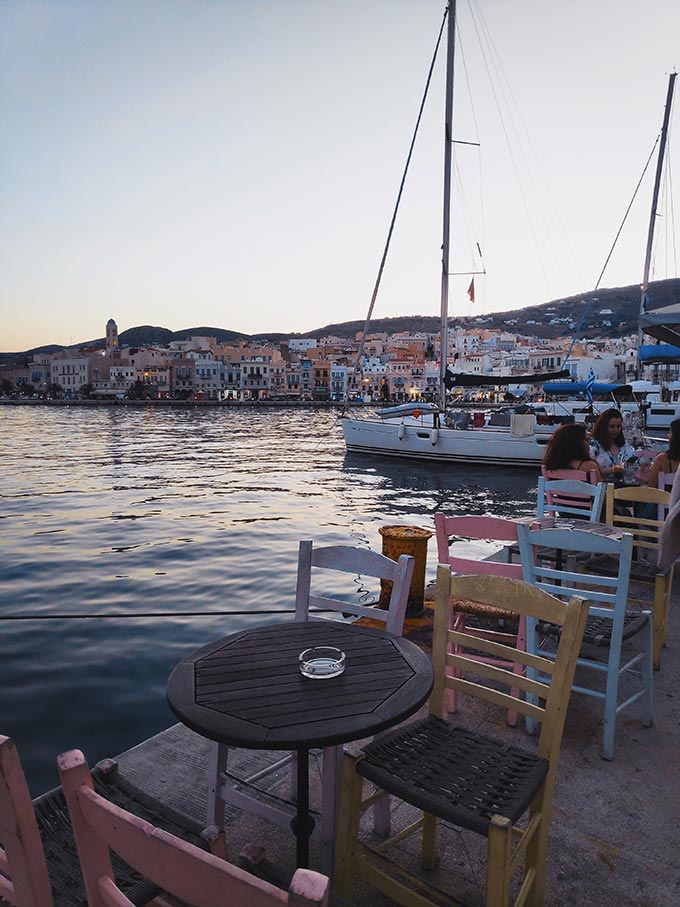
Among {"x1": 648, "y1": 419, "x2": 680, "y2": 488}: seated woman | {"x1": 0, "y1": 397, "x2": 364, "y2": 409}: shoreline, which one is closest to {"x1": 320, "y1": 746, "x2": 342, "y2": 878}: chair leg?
{"x1": 648, "y1": 419, "x2": 680, "y2": 488}: seated woman

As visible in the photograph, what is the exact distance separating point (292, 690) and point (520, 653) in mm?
799

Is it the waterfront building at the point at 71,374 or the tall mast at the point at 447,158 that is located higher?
the tall mast at the point at 447,158

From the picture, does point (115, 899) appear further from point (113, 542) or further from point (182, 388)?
point (182, 388)

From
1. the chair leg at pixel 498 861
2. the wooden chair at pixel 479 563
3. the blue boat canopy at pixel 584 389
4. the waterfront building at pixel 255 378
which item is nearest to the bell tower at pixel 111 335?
the waterfront building at pixel 255 378

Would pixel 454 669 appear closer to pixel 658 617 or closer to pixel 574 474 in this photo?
pixel 658 617

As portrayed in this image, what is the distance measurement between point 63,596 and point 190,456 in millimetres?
21176

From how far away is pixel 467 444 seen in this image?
21.8 metres

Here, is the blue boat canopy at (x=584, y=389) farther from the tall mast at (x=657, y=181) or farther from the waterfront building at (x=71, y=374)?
the waterfront building at (x=71, y=374)

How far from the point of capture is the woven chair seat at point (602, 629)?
3.08 meters

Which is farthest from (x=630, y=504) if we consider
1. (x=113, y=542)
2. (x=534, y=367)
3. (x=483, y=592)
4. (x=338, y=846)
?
(x=534, y=367)

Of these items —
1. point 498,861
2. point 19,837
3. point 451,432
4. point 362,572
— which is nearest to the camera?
point 19,837

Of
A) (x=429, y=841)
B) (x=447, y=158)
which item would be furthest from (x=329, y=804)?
(x=447, y=158)

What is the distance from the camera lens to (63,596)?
8.12 m

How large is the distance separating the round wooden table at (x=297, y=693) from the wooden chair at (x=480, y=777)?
0.19 m
